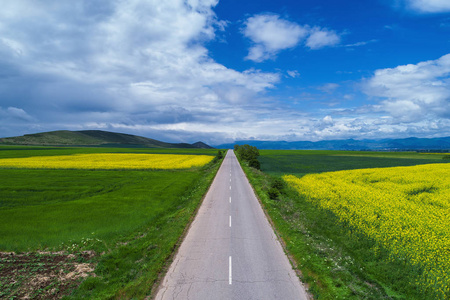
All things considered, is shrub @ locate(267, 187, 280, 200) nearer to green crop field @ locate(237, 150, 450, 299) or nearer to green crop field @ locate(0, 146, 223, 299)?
green crop field @ locate(237, 150, 450, 299)

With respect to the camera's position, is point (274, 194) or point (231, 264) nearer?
point (231, 264)

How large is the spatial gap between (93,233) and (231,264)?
9388 millimetres

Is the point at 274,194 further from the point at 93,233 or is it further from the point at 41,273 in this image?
the point at 41,273

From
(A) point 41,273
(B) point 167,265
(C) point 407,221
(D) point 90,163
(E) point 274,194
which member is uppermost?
(D) point 90,163

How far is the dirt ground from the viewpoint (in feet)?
28.7

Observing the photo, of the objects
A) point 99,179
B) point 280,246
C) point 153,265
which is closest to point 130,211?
point 153,265

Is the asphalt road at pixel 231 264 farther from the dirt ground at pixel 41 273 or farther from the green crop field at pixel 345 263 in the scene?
the dirt ground at pixel 41 273

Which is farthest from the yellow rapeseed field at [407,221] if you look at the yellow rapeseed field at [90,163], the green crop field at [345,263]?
the yellow rapeseed field at [90,163]

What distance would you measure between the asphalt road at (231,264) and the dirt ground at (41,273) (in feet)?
13.5

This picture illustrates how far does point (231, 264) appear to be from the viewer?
10.5m

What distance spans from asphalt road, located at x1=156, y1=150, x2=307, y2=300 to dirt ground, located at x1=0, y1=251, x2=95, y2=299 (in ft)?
13.5

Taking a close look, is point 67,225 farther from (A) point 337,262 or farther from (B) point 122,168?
(B) point 122,168

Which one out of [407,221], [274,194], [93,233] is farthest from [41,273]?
[407,221]

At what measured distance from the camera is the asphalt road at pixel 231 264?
28.0 ft
